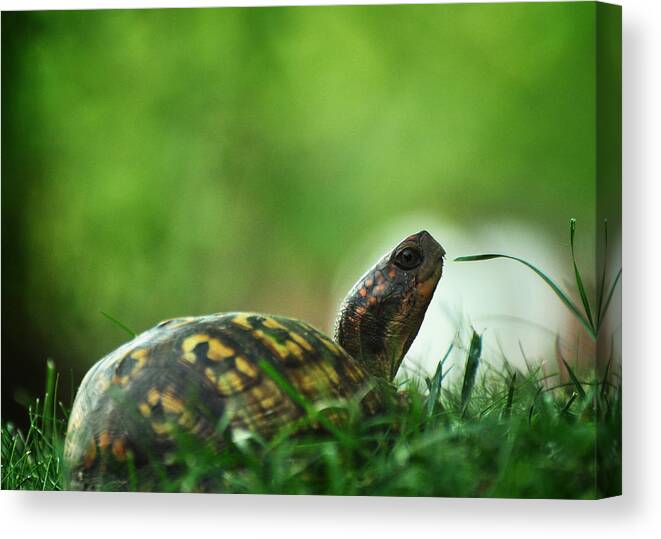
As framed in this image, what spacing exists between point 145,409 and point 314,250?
26.3 inches

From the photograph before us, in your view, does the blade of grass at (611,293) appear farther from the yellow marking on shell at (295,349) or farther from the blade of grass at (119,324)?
the blade of grass at (119,324)

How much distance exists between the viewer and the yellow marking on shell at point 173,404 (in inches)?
112

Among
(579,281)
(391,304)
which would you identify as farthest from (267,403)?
(579,281)

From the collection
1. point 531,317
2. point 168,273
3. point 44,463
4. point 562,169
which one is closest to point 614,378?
point 531,317

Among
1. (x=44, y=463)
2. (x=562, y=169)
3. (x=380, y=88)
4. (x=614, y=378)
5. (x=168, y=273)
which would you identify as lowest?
(x=44, y=463)

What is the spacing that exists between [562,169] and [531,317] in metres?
0.34

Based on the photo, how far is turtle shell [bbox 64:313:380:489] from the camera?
2.86 m

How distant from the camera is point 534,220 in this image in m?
3.16

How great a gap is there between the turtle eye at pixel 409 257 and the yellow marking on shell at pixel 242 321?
0.40 m

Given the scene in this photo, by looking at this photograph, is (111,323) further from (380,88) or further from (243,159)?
(380,88)

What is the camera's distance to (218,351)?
292 centimetres

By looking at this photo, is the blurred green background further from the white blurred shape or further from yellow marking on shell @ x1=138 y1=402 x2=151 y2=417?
yellow marking on shell @ x1=138 y1=402 x2=151 y2=417

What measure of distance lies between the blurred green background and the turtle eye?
4.2 inches

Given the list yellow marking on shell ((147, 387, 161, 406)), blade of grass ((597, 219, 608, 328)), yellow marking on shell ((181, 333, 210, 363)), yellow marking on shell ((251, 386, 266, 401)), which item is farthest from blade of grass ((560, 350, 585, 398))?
yellow marking on shell ((147, 387, 161, 406))
